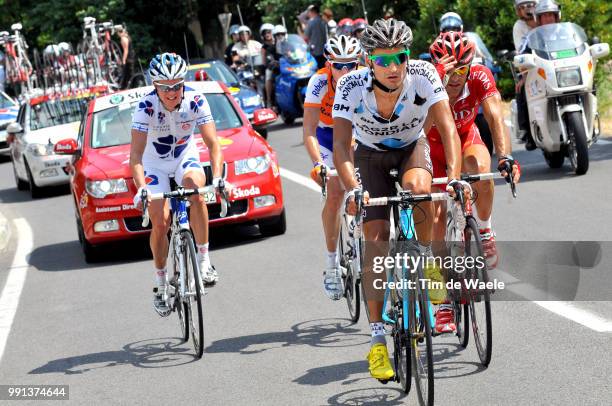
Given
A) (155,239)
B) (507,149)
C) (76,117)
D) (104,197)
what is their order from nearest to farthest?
(507,149), (155,239), (104,197), (76,117)

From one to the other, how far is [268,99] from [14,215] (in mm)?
9945

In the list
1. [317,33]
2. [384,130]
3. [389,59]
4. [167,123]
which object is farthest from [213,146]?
[317,33]

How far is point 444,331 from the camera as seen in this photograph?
760cm

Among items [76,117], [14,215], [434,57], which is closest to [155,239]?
[434,57]

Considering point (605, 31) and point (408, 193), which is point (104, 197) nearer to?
point (408, 193)

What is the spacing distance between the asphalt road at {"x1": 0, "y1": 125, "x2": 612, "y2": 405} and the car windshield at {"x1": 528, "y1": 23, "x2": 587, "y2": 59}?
151cm

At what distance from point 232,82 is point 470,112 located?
52.0 feet

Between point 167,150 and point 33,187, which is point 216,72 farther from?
point 167,150

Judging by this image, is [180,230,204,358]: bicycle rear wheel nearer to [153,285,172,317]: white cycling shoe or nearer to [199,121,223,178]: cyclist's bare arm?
[153,285,172,317]: white cycling shoe

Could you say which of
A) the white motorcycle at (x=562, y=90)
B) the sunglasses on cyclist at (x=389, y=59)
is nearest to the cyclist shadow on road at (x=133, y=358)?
the sunglasses on cyclist at (x=389, y=59)

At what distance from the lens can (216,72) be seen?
2478 centimetres

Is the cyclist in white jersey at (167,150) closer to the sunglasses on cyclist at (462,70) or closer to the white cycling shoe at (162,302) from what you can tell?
the white cycling shoe at (162,302)

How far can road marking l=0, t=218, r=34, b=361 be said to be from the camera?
10485mm

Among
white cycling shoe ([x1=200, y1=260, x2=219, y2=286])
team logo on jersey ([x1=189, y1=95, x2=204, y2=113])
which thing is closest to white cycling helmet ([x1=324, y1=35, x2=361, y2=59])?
team logo on jersey ([x1=189, y1=95, x2=204, y2=113])
